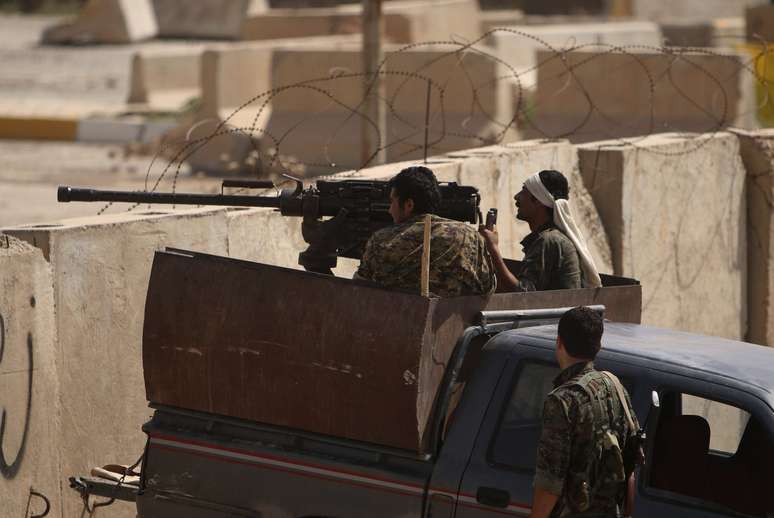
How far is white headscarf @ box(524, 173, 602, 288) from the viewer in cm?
623

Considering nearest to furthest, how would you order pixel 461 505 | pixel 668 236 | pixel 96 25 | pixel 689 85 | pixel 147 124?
pixel 461 505
pixel 668 236
pixel 689 85
pixel 147 124
pixel 96 25

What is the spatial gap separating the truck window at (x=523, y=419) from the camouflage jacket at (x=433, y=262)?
461 millimetres

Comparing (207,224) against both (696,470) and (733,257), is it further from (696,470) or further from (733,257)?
(733,257)

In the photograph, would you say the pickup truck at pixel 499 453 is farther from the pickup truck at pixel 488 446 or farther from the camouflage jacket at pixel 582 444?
the camouflage jacket at pixel 582 444

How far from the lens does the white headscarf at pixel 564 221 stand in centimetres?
623

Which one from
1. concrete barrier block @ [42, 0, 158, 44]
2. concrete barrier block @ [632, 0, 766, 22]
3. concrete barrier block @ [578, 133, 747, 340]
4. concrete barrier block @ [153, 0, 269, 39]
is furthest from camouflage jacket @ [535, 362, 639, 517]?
concrete barrier block @ [153, 0, 269, 39]

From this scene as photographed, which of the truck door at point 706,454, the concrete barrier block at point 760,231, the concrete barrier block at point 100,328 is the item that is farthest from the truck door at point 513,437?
the concrete barrier block at point 760,231

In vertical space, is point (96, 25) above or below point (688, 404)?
above

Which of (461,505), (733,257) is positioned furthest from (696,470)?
(733,257)

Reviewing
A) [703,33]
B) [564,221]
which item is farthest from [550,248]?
[703,33]

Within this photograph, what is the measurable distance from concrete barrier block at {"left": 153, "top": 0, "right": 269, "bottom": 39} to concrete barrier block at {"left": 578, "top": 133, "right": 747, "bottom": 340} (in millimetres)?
26341

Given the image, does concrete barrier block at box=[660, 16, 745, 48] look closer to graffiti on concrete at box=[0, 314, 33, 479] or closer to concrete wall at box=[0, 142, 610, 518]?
concrete wall at box=[0, 142, 610, 518]

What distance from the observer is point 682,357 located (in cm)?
493

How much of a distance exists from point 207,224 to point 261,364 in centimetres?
214
